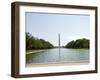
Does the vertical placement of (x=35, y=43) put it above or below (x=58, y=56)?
above

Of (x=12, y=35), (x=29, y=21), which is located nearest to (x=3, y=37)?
(x=12, y=35)

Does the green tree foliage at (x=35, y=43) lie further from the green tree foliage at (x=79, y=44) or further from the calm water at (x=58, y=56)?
the green tree foliage at (x=79, y=44)

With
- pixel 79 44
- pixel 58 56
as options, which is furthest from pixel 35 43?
pixel 79 44

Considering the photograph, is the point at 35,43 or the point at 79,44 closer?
the point at 35,43

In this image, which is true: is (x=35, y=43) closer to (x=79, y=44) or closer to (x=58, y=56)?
(x=58, y=56)

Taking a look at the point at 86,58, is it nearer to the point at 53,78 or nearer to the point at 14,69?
the point at 53,78
